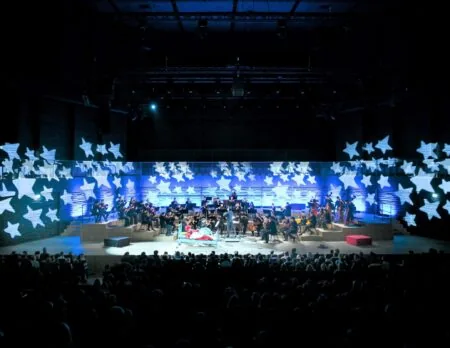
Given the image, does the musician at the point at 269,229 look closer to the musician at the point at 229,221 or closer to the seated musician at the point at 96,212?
the musician at the point at 229,221

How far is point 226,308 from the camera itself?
6102 mm

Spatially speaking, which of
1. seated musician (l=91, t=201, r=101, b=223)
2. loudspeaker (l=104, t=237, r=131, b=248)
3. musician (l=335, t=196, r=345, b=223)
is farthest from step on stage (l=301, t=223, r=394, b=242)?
seated musician (l=91, t=201, r=101, b=223)

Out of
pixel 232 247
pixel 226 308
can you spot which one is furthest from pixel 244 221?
pixel 226 308

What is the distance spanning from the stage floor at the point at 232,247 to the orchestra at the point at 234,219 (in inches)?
26.0

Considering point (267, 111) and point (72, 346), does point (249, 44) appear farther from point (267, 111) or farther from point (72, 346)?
point (72, 346)

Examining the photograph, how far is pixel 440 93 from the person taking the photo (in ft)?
55.0

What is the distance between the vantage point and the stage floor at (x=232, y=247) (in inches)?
592

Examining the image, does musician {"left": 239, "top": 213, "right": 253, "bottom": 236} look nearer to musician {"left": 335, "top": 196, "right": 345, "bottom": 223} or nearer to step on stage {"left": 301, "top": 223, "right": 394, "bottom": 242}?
step on stage {"left": 301, "top": 223, "right": 394, "bottom": 242}

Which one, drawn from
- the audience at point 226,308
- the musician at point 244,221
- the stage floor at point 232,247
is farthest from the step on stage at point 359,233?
the audience at point 226,308

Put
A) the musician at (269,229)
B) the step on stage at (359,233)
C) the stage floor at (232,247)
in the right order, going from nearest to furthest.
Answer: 1. the stage floor at (232,247)
2. the musician at (269,229)
3. the step on stage at (359,233)

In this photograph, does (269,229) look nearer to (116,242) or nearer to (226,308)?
(116,242)

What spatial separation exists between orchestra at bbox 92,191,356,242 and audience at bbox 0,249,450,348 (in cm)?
838

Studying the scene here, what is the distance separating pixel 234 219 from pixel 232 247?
3093 millimetres

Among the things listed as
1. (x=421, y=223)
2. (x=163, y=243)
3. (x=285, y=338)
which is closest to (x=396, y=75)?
(x=421, y=223)
